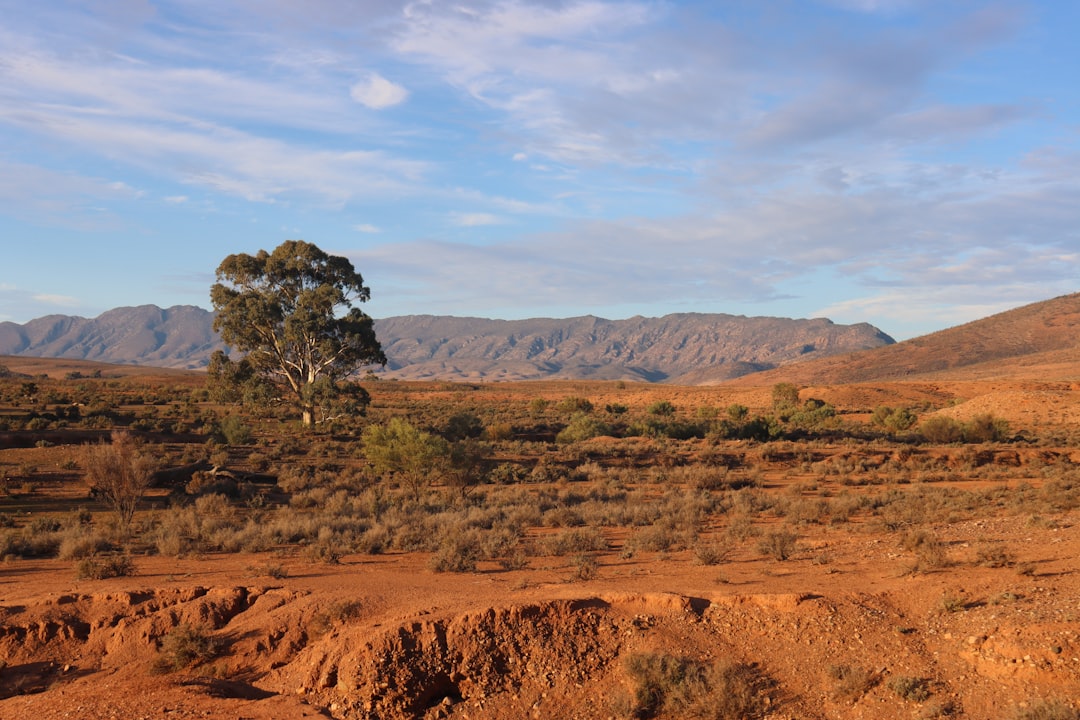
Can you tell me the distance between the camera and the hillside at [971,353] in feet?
328

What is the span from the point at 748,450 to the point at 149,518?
24815 millimetres

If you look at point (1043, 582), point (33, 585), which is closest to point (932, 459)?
point (1043, 582)

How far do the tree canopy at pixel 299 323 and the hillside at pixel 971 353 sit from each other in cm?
7925

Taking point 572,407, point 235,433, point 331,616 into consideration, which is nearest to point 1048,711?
point 331,616

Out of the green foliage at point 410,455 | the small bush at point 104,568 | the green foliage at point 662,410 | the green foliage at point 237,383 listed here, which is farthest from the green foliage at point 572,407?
the small bush at point 104,568

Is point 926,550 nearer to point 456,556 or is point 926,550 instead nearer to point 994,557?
point 994,557

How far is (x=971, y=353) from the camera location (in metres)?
112

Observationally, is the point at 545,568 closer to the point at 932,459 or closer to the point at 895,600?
the point at 895,600

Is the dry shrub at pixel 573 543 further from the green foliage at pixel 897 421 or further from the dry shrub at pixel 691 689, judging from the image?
the green foliage at pixel 897 421

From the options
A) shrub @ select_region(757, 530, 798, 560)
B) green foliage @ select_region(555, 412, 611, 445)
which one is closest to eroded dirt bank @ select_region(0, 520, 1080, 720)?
shrub @ select_region(757, 530, 798, 560)

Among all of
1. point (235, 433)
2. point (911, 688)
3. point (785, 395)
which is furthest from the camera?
point (785, 395)

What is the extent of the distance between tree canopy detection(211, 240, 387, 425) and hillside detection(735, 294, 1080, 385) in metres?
79.3

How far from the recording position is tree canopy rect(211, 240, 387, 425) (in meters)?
37.8

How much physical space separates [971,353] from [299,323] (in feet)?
346
